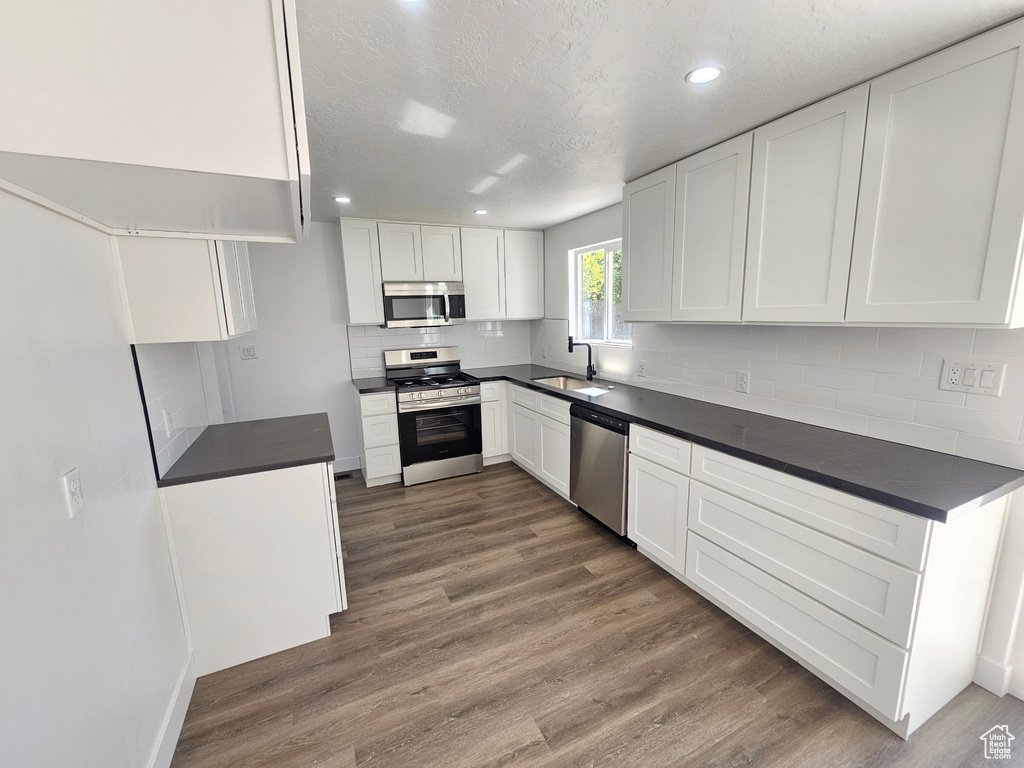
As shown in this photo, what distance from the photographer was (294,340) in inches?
146

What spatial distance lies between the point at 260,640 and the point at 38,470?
1.33m

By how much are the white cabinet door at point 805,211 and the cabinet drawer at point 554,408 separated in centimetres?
142

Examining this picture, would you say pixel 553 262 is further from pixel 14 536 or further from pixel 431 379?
pixel 14 536

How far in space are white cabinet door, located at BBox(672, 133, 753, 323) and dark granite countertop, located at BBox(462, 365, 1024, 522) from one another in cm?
57

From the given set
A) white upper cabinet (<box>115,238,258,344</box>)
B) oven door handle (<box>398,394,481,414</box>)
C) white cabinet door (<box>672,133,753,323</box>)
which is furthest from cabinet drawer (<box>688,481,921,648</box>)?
white upper cabinet (<box>115,238,258,344</box>)

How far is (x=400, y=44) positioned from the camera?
129 centimetres

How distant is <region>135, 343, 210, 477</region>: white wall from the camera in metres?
1.71

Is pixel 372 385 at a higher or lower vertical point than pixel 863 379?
lower

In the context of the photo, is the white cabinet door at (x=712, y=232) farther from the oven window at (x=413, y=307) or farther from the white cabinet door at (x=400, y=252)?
the white cabinet door at (x=400, y=252)

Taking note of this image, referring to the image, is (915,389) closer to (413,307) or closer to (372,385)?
(413,307)

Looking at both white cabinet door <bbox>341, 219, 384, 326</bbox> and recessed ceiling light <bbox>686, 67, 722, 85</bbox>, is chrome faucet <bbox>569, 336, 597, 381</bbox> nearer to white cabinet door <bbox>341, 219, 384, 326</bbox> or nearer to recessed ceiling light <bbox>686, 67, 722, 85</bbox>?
white cabinet door <bbox>341, 219, 384, 326</bbox>

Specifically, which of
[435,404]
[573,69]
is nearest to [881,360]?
[573,69]

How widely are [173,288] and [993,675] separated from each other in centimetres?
357

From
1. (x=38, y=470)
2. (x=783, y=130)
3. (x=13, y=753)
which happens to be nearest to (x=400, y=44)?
(x=38, y=470)
